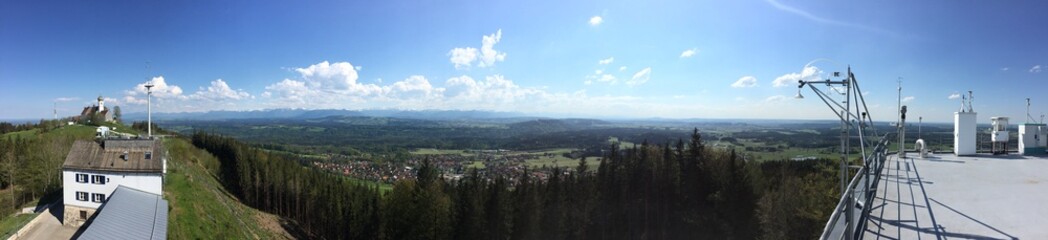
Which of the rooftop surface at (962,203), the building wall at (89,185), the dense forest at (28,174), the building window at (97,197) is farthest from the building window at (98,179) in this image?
the rooftop surface at (962,203)

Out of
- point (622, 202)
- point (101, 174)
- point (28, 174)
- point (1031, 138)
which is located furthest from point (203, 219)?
point (1031, 138)

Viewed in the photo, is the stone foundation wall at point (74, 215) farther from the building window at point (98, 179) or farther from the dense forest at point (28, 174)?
the dense forest at point (28, 174)

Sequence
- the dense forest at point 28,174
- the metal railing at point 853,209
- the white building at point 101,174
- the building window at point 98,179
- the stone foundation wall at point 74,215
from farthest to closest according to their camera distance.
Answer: the dense forest at point 28,174, the building window at point 98,179, the white building at point 101,174, the stone foundation wall at point 74,215, the metal railing at point 853,209

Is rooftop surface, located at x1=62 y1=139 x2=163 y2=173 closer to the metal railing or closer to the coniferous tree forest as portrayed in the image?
the coniferous tree forest

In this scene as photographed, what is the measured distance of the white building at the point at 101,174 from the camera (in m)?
24.8

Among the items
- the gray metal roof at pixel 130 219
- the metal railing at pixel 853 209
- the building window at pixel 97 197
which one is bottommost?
the building window at pixel 97 197

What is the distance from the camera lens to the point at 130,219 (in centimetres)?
1788

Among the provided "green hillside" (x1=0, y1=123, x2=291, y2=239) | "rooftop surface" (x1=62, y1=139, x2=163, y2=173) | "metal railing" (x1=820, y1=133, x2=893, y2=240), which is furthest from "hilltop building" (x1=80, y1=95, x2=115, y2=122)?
"metal railing" (x1=820, y1=133, x2=893, y2=240)

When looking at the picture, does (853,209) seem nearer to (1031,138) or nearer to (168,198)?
(1031,138)

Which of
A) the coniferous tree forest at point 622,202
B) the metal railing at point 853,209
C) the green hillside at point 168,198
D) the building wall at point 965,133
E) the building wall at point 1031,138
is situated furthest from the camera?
the coniferous tree forest at point 622,202

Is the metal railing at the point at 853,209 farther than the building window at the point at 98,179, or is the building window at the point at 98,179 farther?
the building window at the point at 98,179

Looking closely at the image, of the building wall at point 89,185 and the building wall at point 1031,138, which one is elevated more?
the building wall at point 1031,138

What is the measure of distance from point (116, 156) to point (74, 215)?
11.7 feet

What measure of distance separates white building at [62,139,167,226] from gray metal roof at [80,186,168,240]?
1.21 meters
